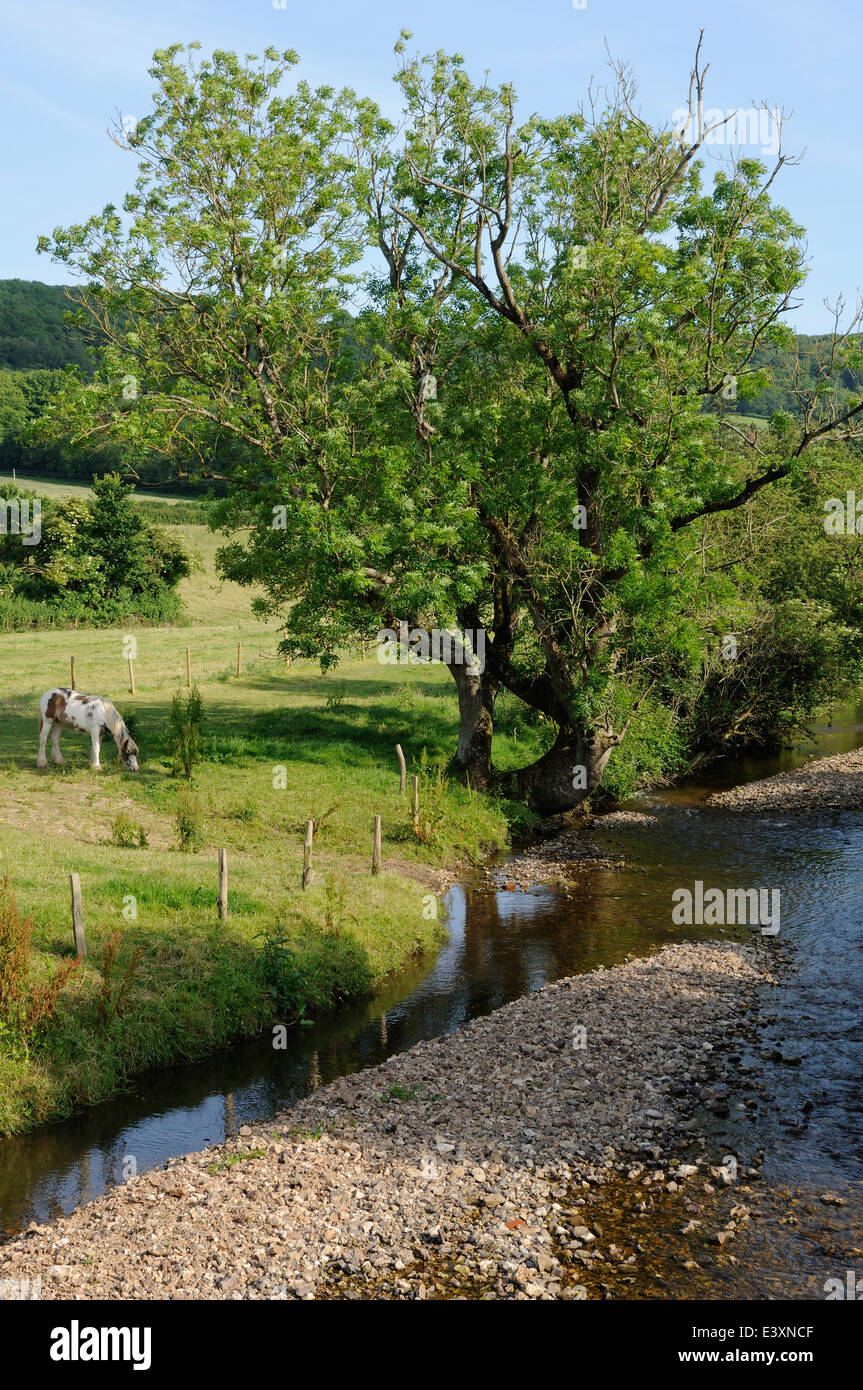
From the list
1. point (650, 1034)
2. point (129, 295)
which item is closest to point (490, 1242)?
point (650, 1034)

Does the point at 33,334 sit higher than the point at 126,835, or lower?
higher

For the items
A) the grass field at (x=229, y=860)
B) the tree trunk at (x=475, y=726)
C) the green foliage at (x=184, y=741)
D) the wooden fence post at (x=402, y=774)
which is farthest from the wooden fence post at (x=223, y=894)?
the tree trunk at (x=475, y=726)

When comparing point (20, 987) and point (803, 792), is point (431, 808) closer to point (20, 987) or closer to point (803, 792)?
point (803, 792)

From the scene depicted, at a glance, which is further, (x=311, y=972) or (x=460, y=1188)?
(x=311, y=972)

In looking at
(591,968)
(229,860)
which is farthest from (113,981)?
(591,968)

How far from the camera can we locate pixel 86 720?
25.9 m

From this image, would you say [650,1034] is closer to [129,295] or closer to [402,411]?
[402,411]

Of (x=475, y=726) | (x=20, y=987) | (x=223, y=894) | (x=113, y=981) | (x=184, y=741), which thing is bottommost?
(x=113, y=981)

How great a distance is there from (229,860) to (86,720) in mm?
7409

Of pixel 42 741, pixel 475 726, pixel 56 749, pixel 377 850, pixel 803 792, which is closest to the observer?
pixel 377 850

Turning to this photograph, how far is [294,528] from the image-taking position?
24141 mm

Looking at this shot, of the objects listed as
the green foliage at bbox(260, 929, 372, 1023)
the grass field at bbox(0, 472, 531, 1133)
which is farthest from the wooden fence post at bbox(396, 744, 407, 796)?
the green foliage at bbox(260, 929, 372, 1023)

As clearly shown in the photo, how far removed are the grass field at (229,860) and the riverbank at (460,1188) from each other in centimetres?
249

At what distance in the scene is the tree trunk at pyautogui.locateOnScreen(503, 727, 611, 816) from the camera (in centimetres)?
2714
